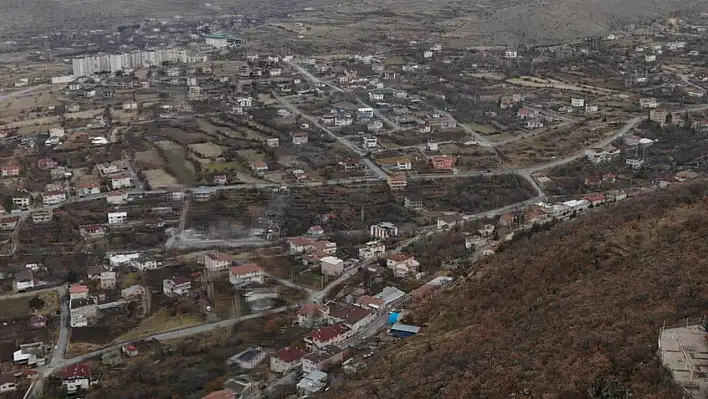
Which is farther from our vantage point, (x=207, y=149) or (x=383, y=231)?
(x=207, y=149)

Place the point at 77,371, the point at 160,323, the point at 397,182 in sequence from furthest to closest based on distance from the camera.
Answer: the point at 397,182, the point at 160,323, the point at 77,371

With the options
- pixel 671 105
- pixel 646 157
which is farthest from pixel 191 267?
pixel 671 105

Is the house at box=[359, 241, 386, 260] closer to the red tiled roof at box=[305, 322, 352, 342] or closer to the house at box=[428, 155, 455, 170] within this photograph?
the red tiled roof at box=[305, 322, 352, 342]

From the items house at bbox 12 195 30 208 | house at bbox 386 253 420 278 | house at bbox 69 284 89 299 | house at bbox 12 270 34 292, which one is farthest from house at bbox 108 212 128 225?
house at bbox 386 253 420 278

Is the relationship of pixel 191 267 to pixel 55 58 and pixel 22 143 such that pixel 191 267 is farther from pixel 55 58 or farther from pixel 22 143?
pixel 55 58

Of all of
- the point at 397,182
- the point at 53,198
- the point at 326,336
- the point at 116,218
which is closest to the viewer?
the point at 326,336

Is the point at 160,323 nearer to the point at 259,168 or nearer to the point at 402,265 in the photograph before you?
the point at 402,265

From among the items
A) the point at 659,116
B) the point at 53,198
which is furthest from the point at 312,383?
the point at 659,116
